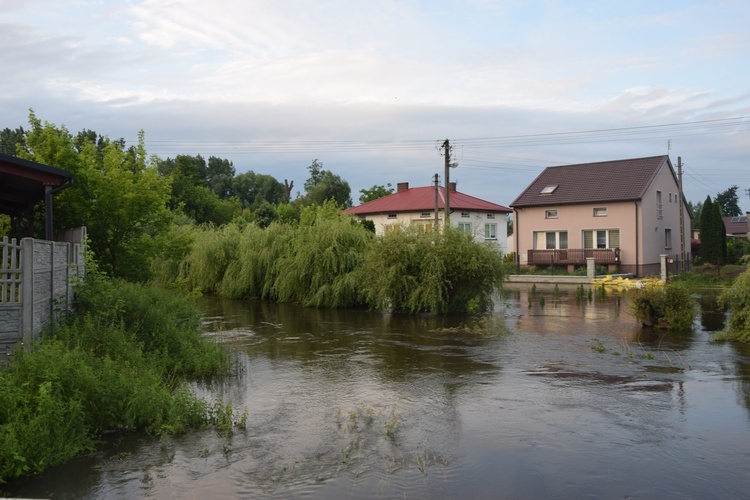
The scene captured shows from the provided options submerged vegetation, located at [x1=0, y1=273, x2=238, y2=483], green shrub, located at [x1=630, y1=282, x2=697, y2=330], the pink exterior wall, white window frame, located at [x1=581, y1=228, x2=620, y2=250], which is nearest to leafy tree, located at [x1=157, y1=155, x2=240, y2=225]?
→ the pink exterior wall

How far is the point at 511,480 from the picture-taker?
6.75 m

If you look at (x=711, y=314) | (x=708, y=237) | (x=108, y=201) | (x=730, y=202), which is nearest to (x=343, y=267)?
(x=108, y=201)

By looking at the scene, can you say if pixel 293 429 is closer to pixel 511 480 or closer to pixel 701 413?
pixel 511 480

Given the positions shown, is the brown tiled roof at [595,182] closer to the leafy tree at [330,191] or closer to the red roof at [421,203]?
the red roof at [421,203]

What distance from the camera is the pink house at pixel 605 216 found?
37.9 meters

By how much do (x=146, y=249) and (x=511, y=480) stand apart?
43.5 ft

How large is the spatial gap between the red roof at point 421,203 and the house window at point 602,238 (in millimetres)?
10017

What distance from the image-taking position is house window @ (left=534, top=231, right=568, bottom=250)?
134ft

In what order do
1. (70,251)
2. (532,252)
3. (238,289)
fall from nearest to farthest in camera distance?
(70,251)
(238,289)
(532,252)

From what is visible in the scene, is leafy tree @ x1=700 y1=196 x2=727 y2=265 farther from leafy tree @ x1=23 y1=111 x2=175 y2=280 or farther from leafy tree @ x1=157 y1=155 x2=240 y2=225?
leafy tree @ x1=157 y1=155 x2=240 y2=225

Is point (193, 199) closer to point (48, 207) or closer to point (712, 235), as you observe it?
point (712, 235)

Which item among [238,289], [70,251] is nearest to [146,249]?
→ [70,251]

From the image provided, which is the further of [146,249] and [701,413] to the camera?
[146,249]

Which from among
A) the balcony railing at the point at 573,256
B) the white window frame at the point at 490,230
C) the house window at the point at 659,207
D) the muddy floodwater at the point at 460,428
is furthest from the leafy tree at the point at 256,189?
the muddy floodwater at the point at 460,428
